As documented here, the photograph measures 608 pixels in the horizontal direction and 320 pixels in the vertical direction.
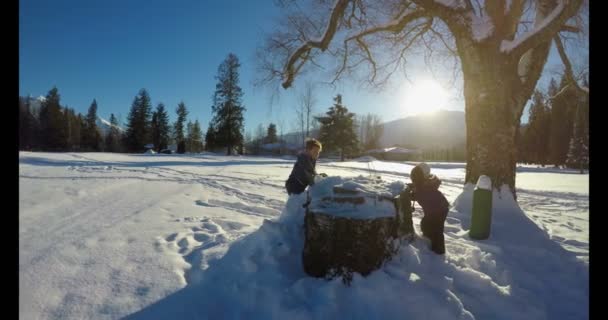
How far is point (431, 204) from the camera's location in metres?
3.11

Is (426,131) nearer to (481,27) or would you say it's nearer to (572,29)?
(572,29)

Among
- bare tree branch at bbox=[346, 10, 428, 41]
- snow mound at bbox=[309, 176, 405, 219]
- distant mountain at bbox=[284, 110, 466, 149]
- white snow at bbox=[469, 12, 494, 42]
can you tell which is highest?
distant mountain at bbox=[284, 110, 466, 149]

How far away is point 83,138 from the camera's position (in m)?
51.3

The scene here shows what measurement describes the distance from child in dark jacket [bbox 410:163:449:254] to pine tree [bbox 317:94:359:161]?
3410 centimetres

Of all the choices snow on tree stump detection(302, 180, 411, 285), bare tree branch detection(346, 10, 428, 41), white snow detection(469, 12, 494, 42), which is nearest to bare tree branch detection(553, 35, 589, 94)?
white snow detection(469, 12, 494, 42)

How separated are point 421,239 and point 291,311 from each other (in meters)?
1.93

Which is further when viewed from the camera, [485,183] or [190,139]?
[190,139]

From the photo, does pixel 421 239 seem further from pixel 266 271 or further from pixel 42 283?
pixel 42 283

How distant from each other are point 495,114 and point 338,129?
32.8 metres

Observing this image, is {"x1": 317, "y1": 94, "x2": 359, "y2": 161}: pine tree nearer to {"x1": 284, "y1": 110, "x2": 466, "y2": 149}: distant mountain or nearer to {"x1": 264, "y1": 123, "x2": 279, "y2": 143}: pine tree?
{"x1": 264, "y1": 123, "x2": 279, "y2": 143}: pine tree

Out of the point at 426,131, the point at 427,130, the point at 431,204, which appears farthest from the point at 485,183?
the point at 427,130

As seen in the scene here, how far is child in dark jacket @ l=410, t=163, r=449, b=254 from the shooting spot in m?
2.98

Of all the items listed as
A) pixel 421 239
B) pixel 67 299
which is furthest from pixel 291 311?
pixel 421 239

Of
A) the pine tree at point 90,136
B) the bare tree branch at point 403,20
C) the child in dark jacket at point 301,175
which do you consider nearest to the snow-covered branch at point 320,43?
the bare tree branch at point 403,20
